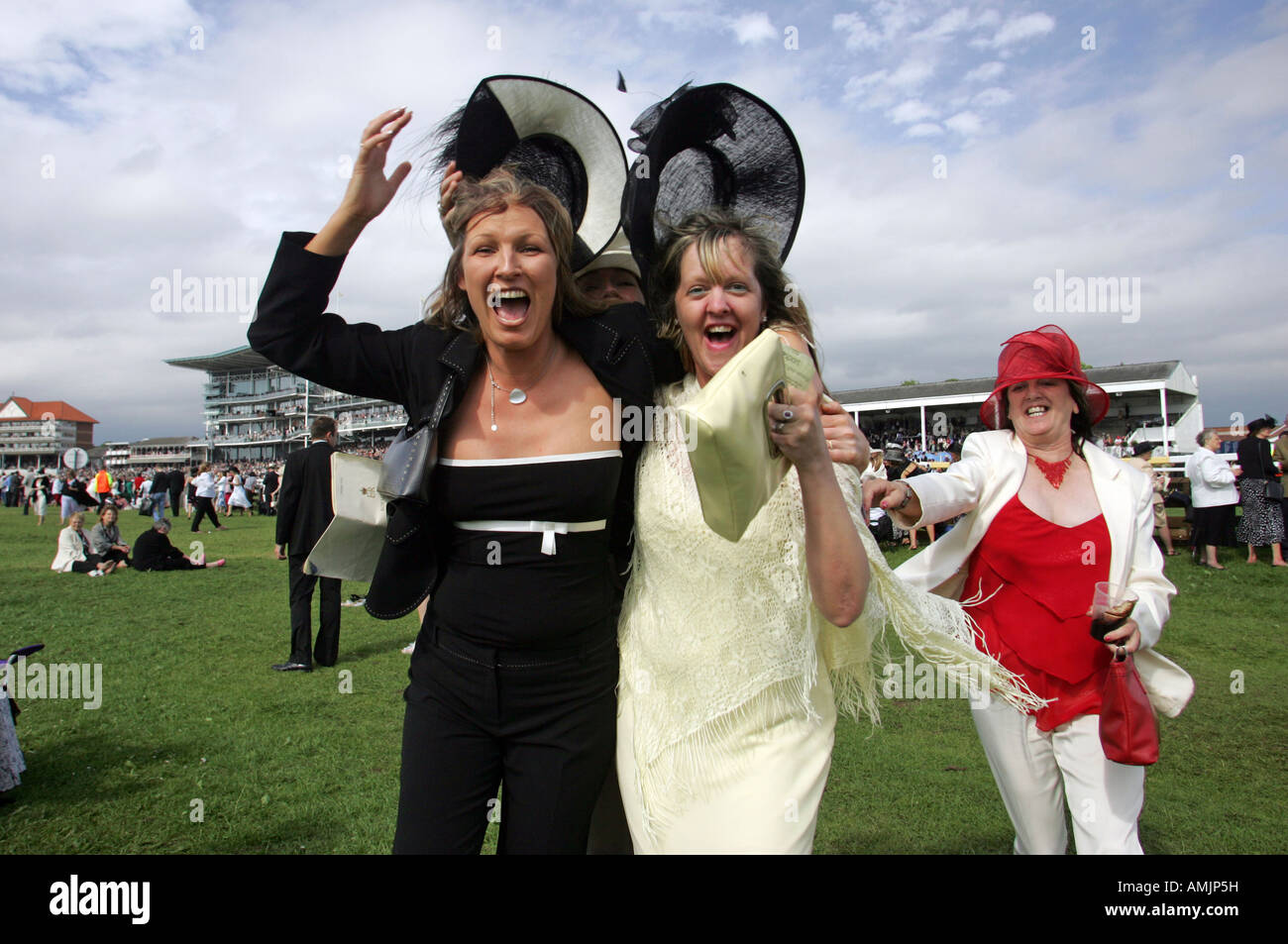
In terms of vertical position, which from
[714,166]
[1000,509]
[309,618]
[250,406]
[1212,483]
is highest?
A: [250,406]

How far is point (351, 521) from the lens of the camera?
2.32 metres

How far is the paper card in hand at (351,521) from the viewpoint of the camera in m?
2.29

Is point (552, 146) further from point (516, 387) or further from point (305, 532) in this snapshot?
point (305, 532)

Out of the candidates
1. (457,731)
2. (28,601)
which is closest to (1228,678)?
(457,731)

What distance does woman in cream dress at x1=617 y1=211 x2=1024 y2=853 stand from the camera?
79.5 inches

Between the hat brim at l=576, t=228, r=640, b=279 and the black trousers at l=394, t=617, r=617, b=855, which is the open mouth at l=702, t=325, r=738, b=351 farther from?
the black trousers at l=394, t=617, r=617, b=855

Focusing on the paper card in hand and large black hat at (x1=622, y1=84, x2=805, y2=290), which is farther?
large black hat at (x1=622, y1=84, x2=805, y2=290)

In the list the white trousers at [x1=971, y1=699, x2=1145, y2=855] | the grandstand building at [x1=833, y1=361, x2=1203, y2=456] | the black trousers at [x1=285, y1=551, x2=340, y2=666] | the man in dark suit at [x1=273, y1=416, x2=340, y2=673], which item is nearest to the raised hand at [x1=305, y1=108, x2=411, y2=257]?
the white trousers at [x1=971, y1=699, x2=1145, y2=855]

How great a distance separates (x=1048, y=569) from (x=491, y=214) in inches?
93.2

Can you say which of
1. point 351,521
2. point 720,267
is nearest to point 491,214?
point 720,267

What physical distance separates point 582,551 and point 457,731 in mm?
570

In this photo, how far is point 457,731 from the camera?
211 cm

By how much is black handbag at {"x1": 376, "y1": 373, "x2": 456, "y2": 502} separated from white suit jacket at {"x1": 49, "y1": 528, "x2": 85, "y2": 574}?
634 inches

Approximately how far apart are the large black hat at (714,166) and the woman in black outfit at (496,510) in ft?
1.02
